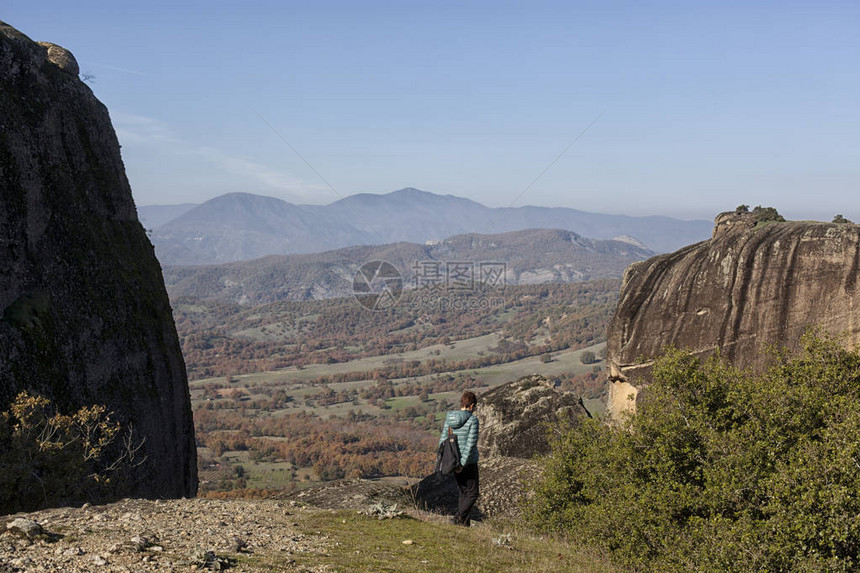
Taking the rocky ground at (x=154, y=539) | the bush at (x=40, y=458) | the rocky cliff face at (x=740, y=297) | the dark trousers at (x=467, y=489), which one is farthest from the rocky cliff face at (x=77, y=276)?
the rocky cliff face at (x=740, y=297)

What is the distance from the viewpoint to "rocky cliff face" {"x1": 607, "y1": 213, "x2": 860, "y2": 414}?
94.0ft

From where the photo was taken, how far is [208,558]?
11.0 meters

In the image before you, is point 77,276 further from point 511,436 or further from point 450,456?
point 511,436

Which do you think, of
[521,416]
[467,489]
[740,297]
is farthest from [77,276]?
[740,297]

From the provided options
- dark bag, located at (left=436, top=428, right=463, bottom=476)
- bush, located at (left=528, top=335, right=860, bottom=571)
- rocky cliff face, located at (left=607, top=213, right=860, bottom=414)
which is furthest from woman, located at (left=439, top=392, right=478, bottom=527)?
rocky cliff face, located at (left=607, top=213, right=860, bottom=414)

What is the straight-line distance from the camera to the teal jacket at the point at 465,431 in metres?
16.4

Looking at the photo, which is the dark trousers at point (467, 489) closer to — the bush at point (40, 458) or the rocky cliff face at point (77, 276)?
the bush at point (40, 458)

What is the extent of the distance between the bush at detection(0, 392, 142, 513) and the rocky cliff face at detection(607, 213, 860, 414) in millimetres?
23322

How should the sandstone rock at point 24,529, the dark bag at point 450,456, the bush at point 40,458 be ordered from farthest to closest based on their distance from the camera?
the bush at point 40,458 < the dark bag at point 450,456 < the sandstone rock at point 24,529

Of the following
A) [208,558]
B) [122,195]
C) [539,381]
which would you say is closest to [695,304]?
[539,381]

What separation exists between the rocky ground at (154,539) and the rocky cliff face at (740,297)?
2138 centimetres

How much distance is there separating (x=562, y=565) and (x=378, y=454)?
118261 mm

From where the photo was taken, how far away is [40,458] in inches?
712

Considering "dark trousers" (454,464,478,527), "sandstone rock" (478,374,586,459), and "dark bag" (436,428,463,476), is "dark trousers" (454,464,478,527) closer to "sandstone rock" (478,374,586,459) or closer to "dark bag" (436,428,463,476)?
"dark bag" (436,428,463,476)
